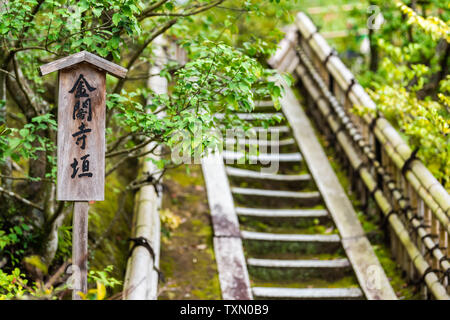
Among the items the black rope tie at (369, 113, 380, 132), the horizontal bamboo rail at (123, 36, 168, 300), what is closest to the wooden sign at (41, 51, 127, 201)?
the horizontal bamboo rail at (123, 36, 168, 300)

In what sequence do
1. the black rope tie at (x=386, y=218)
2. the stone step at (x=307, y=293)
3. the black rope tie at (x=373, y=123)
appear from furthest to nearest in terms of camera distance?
the black rope tie at (x=373, y=123) < the black rope tie at (x=386, y=218) < the stone step at (x=307, y=293)

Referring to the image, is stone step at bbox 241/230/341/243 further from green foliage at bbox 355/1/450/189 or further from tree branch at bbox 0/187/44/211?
tree branch at bbox 0/187/44/211

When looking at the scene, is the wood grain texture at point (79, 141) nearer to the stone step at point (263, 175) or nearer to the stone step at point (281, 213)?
the stone step at point (281, 213)

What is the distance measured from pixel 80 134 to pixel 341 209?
4.19m

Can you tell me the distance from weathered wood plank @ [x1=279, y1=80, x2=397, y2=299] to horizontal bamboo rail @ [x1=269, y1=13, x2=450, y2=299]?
304mm

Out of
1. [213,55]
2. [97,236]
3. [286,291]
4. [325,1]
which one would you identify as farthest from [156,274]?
[325,1]

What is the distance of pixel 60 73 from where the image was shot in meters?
3.87

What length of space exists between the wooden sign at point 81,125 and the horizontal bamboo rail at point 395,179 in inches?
127

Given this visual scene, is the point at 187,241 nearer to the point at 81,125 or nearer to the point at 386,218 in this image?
the point at 386,218

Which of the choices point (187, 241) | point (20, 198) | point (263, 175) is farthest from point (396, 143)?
point (20, 198)

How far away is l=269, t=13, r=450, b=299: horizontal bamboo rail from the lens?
5.42 metres

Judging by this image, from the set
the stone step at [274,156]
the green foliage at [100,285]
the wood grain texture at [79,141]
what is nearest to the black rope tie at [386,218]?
the stone step at [274,156]

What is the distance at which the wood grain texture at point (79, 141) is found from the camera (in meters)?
3.87
